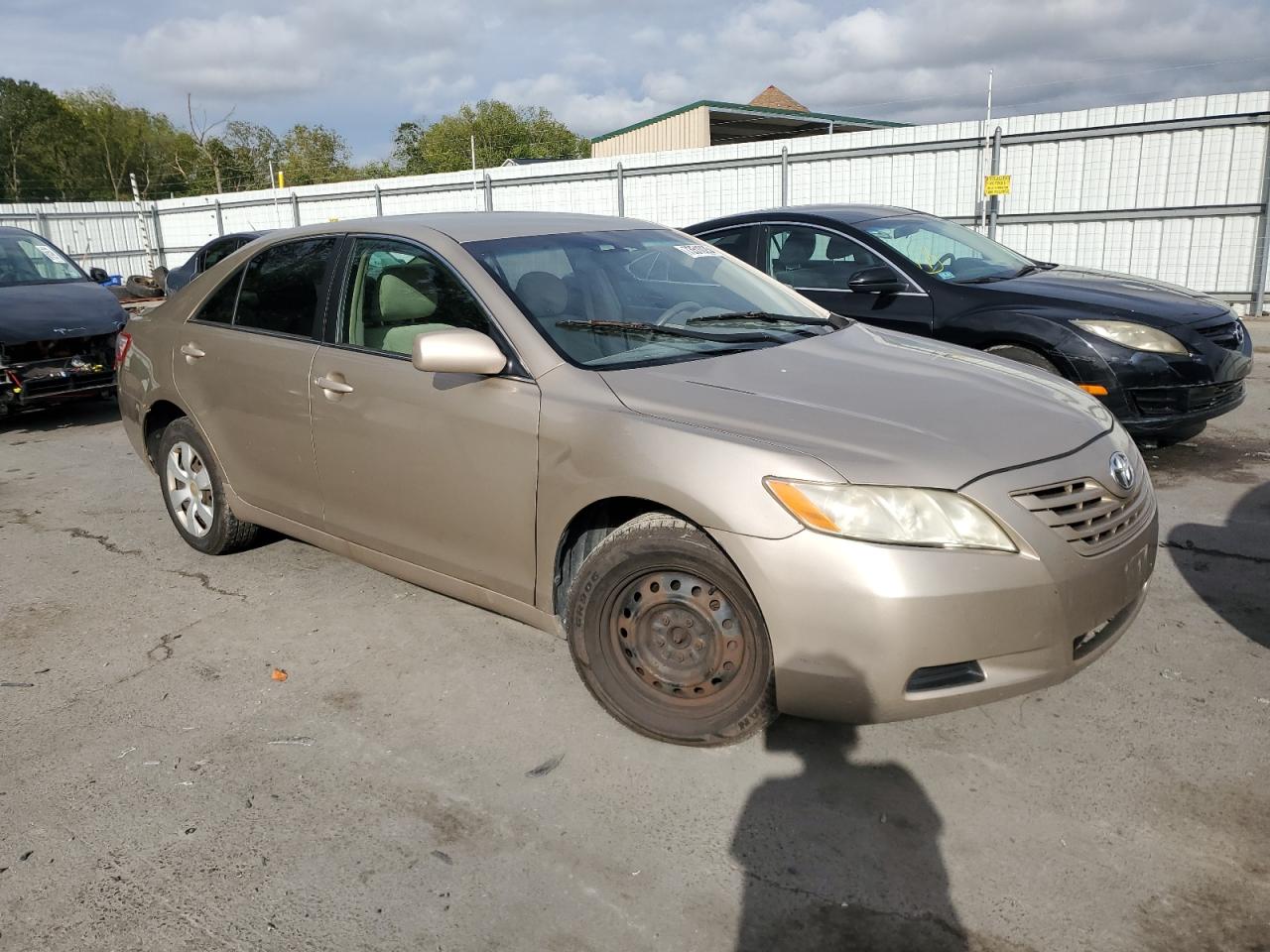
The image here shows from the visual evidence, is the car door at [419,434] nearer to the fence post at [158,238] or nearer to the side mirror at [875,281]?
the side mirror at [875,281]

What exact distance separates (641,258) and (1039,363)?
119 inches

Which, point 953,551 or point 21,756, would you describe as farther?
point 21,756

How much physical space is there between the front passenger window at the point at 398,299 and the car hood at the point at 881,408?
0.77 meters

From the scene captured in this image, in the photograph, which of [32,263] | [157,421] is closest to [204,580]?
[157,421]

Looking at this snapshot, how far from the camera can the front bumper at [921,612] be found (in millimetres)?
2605

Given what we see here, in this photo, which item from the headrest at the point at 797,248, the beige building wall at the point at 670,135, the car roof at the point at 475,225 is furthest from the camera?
the beige building wall at the point at 670,135

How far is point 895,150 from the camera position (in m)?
14.7

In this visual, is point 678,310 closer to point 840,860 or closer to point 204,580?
point 840,860

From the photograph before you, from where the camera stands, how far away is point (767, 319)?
159 inches

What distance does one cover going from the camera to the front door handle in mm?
3861

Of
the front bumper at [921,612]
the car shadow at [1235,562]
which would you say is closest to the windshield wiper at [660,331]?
the front bumper at [921,612]

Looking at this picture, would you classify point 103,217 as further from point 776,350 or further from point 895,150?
point 776,350

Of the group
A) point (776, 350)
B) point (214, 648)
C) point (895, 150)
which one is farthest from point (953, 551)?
point (895, 150)

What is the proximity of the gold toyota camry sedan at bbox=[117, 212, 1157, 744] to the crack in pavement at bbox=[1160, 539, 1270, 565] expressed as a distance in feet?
5.34
